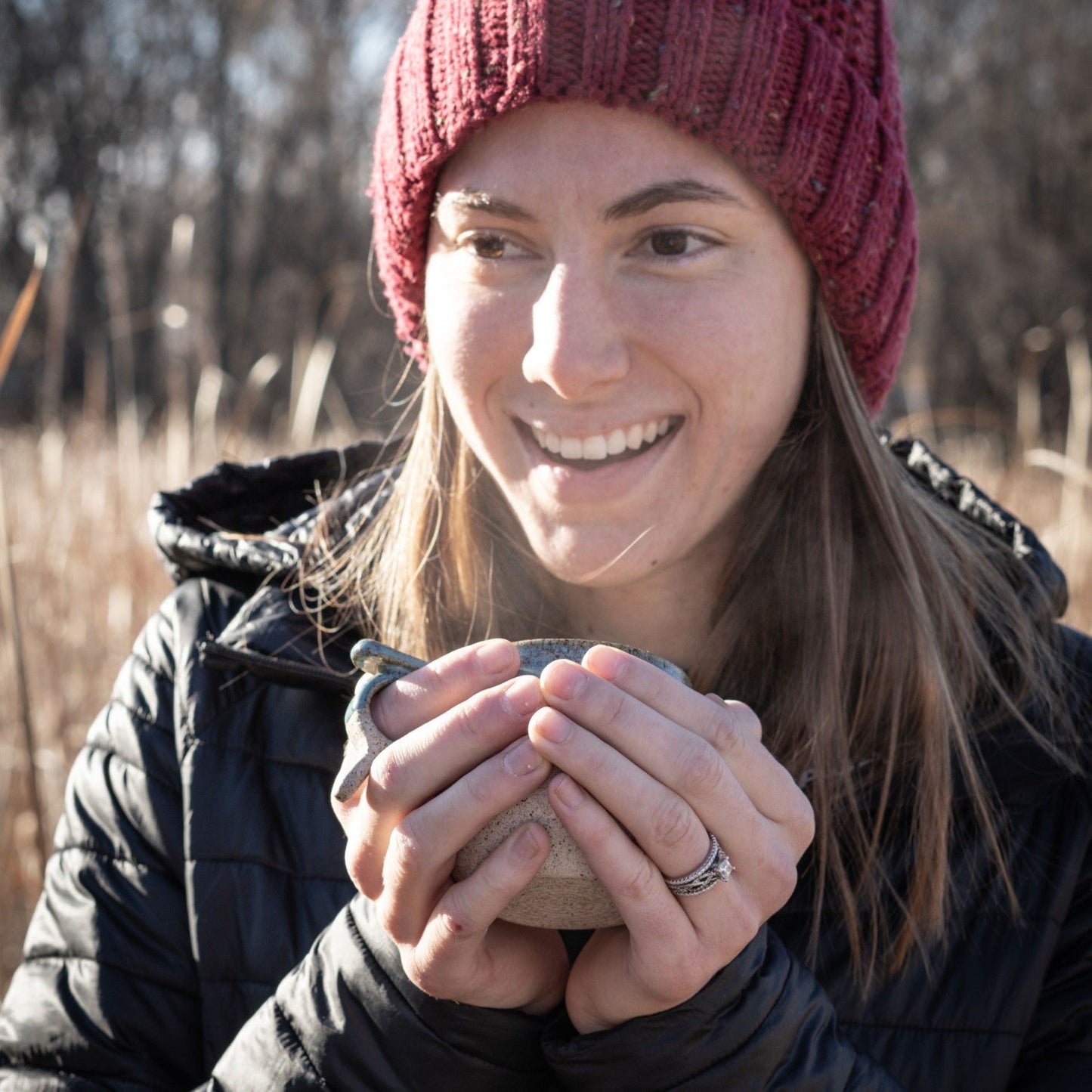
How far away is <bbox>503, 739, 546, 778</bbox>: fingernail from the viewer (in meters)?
1.14

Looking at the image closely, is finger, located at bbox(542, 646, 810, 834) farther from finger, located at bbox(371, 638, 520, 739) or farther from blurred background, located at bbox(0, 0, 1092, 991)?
blurred background, located at bbox(0, 0, 1092, 991)

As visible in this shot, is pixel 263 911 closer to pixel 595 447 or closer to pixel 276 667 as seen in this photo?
pixel 276 667

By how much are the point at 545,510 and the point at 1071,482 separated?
2.37 m

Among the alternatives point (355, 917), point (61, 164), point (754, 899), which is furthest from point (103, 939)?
point (61, 164)

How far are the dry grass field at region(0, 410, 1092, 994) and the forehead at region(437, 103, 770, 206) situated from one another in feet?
4.03

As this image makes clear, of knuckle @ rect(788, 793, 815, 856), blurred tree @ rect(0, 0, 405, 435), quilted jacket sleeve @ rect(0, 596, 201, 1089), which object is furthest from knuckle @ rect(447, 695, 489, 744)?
blurred tree @ rect(0, 0, 405, 435)

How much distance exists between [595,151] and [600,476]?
1.56 ft

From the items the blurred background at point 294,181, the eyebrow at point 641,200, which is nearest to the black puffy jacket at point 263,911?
the eyebrow at point 641,200

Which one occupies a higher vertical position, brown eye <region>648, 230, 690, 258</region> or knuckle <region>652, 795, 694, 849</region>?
brown eye <region>648, 230, 690, 258</region>

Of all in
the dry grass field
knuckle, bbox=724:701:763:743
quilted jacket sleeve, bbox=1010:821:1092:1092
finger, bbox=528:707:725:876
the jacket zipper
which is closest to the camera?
finger, bbox=528:707:725:876

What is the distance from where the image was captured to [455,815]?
1.15m

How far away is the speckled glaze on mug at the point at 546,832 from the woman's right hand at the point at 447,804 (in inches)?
0.7

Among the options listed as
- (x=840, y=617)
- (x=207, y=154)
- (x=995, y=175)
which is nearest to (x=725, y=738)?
(x=840, y=617)

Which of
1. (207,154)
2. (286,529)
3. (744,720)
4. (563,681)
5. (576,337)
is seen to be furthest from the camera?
(207,154)
